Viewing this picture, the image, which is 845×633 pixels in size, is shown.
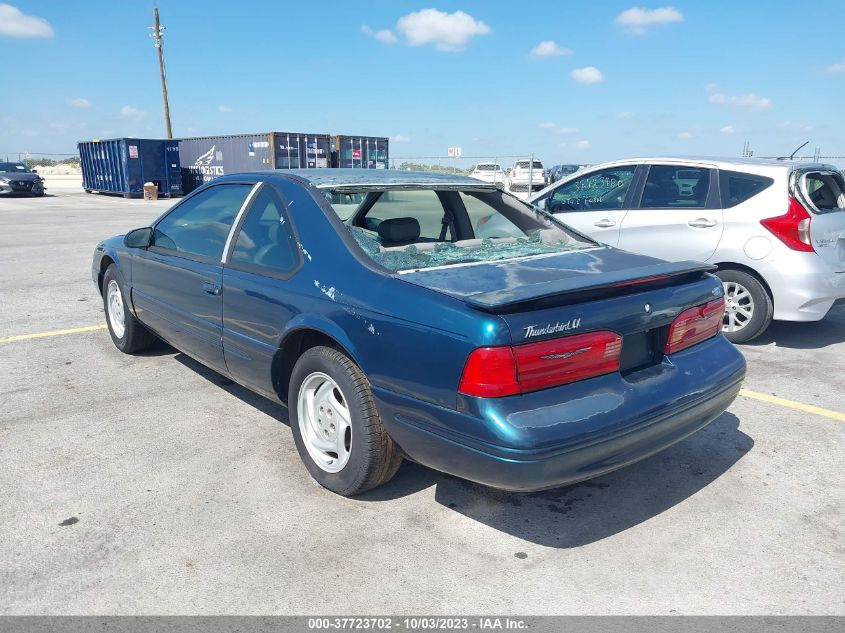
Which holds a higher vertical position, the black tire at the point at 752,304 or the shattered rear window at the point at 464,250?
the shattered rear window at the point at 464,250

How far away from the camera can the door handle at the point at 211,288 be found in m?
3.81

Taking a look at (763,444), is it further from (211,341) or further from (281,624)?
(211,341)

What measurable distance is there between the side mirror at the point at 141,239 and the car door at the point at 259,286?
121 cm

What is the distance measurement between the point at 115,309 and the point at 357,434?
3428 mm

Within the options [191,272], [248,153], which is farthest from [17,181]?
[191,272]

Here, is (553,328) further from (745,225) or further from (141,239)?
(745,225)

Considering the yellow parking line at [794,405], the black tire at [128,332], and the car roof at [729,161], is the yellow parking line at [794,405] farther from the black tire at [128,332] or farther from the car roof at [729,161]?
the black tire at [128,332]

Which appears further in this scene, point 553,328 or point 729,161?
point 729,161

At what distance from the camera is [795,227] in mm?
5445

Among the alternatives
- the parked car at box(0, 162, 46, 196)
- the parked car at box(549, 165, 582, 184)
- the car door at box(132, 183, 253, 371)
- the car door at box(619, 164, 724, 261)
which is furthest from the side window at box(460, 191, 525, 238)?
the parked car at box(549, 165, 582, 184)

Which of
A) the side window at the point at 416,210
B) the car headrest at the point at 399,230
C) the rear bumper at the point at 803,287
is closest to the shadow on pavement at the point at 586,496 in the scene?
the car headrest at the point at 399,230

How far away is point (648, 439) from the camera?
276 cm

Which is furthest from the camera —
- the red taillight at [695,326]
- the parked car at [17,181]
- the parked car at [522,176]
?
the parked car at [17,181]

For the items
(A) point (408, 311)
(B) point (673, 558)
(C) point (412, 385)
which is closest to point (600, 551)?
(B) point (673, 558)
